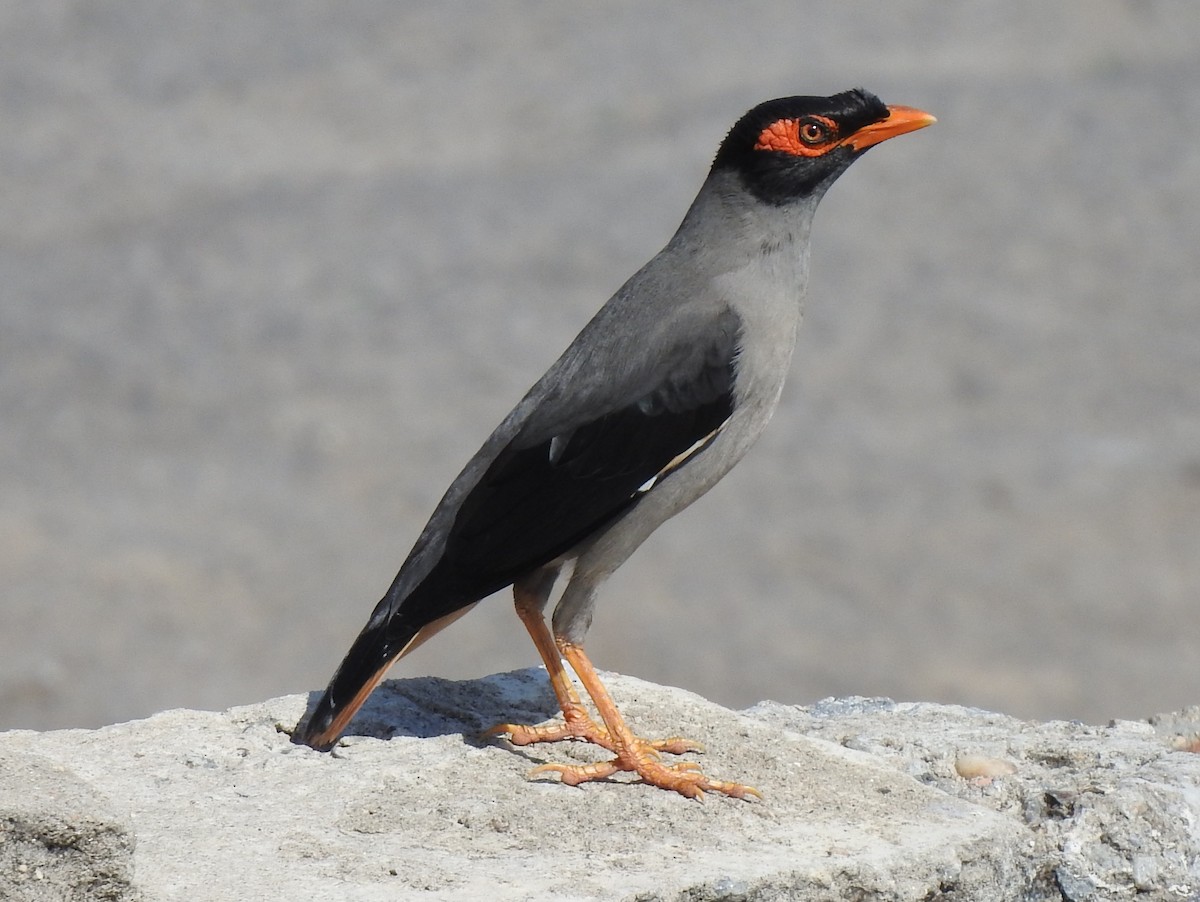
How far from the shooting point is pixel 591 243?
2003cm

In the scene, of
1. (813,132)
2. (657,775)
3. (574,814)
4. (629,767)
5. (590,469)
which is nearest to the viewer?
(574,814)

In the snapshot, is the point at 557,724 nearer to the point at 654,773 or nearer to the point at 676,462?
the point at 654,773

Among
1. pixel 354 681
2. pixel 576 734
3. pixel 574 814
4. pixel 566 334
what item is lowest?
pixel 574 814

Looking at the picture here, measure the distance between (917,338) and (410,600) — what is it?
12580mm

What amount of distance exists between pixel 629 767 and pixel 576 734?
45cm

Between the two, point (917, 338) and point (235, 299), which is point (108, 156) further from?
point (917, 338)

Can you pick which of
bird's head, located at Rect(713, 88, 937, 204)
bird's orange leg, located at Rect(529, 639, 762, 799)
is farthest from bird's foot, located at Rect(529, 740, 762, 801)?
bird's head, located at Rect(713, 88, 937, 204)

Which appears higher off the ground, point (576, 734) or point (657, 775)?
point (576, 734)

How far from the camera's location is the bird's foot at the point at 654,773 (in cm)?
594

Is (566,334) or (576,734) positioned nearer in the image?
(576,734)

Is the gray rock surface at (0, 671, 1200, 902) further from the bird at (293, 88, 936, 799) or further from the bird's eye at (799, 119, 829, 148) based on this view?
the bird's eye at (799, 119, 829, 148)

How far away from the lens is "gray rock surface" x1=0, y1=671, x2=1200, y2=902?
16.5 ft

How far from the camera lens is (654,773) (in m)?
6.02

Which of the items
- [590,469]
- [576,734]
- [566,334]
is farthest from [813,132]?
[566,334]
